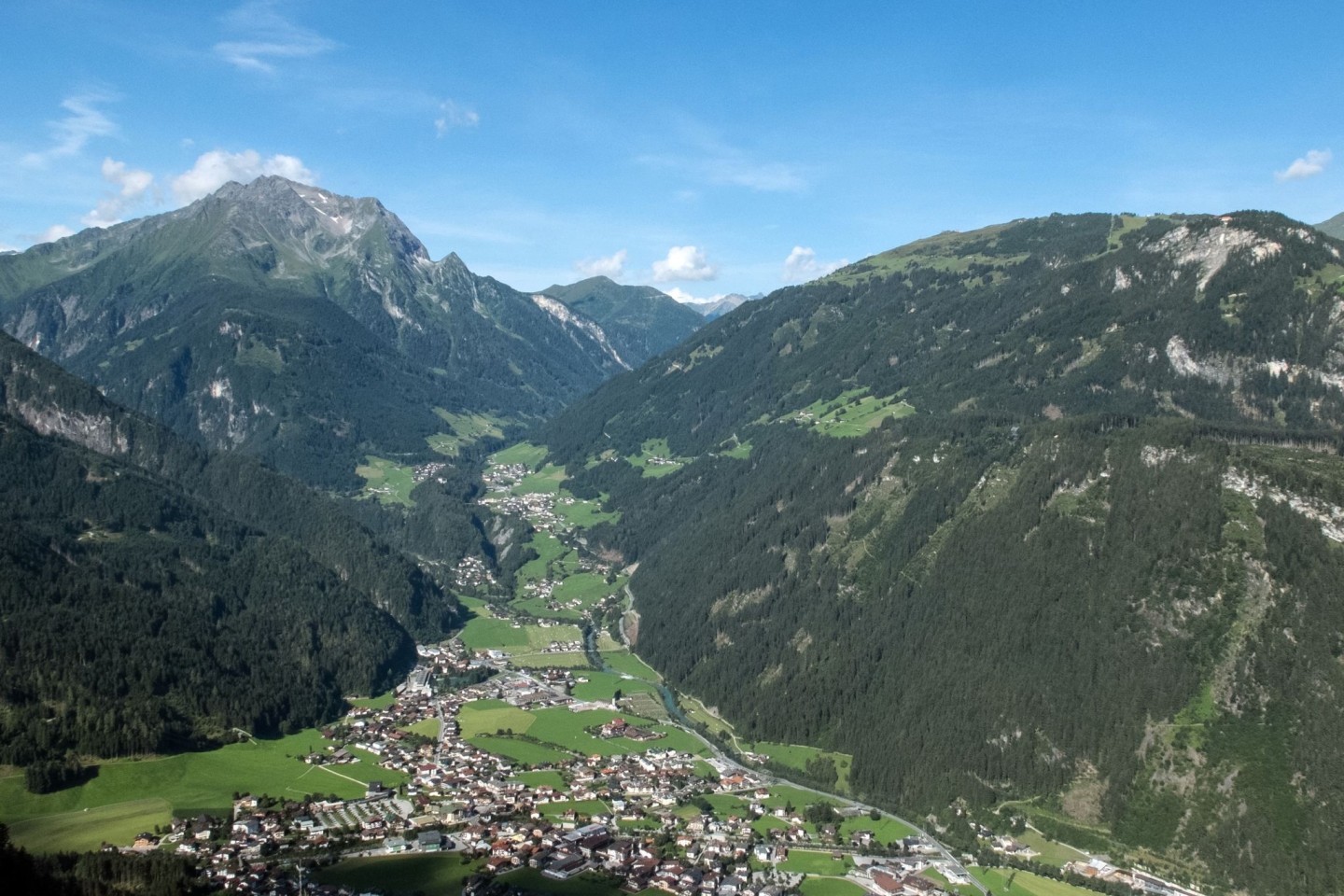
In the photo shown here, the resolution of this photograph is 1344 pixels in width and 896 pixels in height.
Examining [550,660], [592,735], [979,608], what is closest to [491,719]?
[592,735]

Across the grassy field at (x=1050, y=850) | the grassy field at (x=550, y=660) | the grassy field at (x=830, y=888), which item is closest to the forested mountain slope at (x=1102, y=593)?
the grassy field at (x=1050, y=850)

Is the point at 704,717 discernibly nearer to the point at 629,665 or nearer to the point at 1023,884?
the point at 629,665

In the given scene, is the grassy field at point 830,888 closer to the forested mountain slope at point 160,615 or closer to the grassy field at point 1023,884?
the grassy field at point 1023,884

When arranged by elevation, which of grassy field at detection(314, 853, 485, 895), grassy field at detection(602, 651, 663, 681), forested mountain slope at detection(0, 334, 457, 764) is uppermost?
forested mountain slope at detection(0, 334, 457, 764)

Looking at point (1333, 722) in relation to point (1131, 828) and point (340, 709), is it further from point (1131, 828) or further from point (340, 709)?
point (340, 709)

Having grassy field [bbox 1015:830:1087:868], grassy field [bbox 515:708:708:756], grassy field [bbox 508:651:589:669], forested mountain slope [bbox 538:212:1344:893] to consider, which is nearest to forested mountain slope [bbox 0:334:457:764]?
grassy field [bbox 508:651:589:669]

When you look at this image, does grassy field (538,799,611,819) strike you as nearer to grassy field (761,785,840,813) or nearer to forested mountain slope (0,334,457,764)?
grassy field (761,785,840,813)
